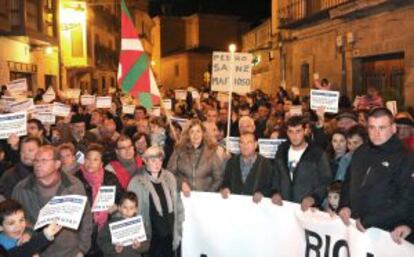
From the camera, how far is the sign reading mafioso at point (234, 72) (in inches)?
365

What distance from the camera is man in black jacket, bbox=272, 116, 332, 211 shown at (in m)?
6.10

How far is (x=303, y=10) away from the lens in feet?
68.7

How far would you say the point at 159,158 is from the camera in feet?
19.9

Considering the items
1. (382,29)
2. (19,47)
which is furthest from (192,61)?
(382,29)

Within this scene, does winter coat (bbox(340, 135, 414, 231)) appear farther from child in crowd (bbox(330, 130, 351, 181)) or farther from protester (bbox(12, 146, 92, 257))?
protester (bbox(12, 146, 92, 257))

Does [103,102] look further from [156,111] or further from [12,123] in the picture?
[12,123]

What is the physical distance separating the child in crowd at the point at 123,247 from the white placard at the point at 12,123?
6.95 feet

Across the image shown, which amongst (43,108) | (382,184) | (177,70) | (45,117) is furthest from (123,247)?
(177,70)

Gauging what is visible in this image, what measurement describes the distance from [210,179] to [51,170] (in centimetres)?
219

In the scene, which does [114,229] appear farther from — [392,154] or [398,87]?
[398,87]

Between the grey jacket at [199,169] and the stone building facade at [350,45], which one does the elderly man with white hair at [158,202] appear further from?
the stone building facade at [350,45]

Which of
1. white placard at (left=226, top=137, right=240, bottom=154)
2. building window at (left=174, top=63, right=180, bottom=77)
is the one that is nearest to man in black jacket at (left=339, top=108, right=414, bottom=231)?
white placard at (left=226, top=137, right=240, bottom=154)

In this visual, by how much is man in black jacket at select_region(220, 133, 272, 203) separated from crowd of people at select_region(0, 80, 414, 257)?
11mm

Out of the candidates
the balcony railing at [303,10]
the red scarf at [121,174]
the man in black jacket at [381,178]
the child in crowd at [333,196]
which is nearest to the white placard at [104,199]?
the red scarf at [121,174]
